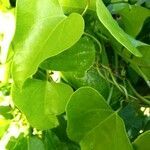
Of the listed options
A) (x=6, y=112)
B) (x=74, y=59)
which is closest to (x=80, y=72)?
(x=74, y=59)

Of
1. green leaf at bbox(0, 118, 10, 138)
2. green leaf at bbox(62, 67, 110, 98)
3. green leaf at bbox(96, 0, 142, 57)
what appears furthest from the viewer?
green leaf at bbox(0, 118, 10, 138)

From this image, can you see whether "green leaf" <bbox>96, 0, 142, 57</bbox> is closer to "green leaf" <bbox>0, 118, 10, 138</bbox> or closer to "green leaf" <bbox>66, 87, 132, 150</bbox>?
"green leaf" <bbox>66, 87, 132, 150</bbox>

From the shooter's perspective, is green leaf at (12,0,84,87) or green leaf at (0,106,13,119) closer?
green leaf at (12,0,84,87)

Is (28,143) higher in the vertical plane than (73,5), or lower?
lower

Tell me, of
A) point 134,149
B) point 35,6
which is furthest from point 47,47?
point 134,149

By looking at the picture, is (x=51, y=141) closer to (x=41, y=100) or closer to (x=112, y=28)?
(x=41, y=100)

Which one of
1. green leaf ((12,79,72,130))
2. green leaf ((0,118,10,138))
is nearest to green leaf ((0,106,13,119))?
green leaf ((0,118,10,138))
